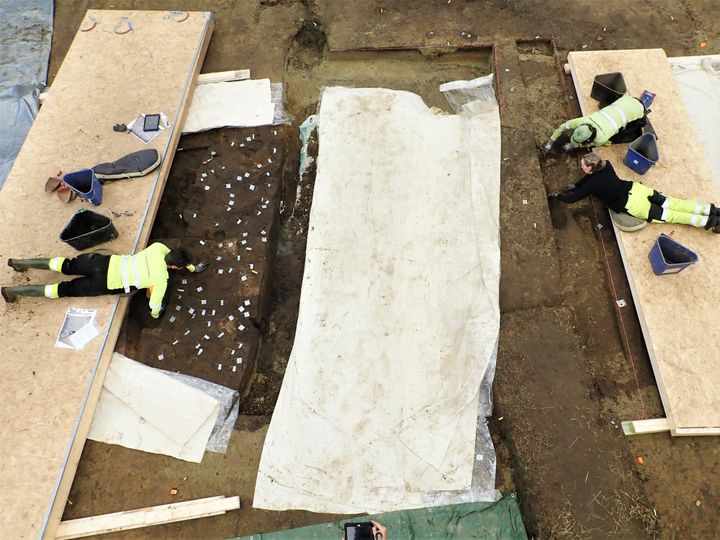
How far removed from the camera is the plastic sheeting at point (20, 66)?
19.4ft

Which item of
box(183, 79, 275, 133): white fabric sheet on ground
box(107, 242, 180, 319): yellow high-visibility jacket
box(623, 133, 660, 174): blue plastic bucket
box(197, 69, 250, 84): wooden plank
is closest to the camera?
box(107, 242, 180, 319): yellow high-visibility jacket

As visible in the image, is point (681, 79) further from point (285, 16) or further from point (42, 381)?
point (42, 381)

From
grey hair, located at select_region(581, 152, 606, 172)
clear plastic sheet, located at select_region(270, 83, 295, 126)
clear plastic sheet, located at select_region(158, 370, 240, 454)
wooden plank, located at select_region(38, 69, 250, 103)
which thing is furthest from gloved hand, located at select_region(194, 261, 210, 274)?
grey hair, located at select_region(581, 152, 606, 172)

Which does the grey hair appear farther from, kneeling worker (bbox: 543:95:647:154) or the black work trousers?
the black work trousers

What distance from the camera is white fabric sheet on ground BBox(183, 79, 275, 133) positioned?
5762mm

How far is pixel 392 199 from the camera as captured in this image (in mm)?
5082

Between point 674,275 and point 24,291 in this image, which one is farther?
point 674,275

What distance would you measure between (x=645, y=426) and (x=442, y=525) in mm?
2146

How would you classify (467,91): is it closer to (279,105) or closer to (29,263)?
(279,105)

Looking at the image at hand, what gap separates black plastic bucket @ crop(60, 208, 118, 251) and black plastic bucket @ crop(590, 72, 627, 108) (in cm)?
598

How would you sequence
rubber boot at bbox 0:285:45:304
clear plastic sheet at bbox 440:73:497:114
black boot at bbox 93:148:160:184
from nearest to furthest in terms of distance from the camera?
rubber boot at bbox 0:285:45:304 < black boot at bbox 93:148:160:184 < clear plastic sheet at bbox 440:73:497:114

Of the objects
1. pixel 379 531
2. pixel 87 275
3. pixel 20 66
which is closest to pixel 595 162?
pixel 379 531

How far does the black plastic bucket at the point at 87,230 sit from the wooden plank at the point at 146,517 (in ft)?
8.89

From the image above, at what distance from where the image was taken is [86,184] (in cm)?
511
